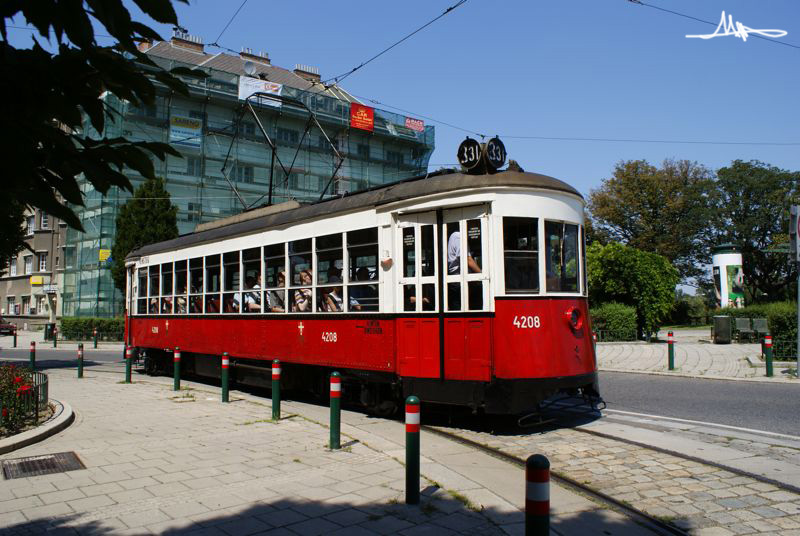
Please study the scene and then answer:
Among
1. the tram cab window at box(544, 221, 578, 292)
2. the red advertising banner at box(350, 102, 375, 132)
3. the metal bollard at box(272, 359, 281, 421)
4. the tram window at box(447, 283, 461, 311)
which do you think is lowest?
the metal bollard at box(272, 359, 281, 421)

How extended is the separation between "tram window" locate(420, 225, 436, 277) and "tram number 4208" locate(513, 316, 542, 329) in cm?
136

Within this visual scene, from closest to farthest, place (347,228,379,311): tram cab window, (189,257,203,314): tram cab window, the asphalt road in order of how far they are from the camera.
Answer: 1. the asphalt road
2. (347,228,379,311): tram cab window
3. (189,257,203,314): tram cab window

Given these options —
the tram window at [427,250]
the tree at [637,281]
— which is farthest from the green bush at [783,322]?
the tram window at [427,250]

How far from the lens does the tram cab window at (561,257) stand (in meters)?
8.53

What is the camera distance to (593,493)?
5.76 metres

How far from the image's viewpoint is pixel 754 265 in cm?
5688

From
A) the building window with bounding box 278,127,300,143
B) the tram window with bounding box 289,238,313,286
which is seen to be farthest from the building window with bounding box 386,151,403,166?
the tram window with bounding box 289,238,313,286

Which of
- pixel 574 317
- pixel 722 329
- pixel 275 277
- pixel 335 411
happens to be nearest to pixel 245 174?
pixel 722 329

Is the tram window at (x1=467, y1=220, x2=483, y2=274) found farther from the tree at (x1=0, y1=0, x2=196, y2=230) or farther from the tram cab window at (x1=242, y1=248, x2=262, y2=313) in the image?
the tree at (x1=0, y1=0, x2=196, y2=230)

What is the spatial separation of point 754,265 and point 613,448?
188 feet

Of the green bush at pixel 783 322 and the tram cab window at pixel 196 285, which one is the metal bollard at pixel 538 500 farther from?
the green bush at pixel 783 322

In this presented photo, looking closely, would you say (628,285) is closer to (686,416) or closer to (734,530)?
(686,416)

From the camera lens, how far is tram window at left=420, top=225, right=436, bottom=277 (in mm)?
8836

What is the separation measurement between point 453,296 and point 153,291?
10807mm
